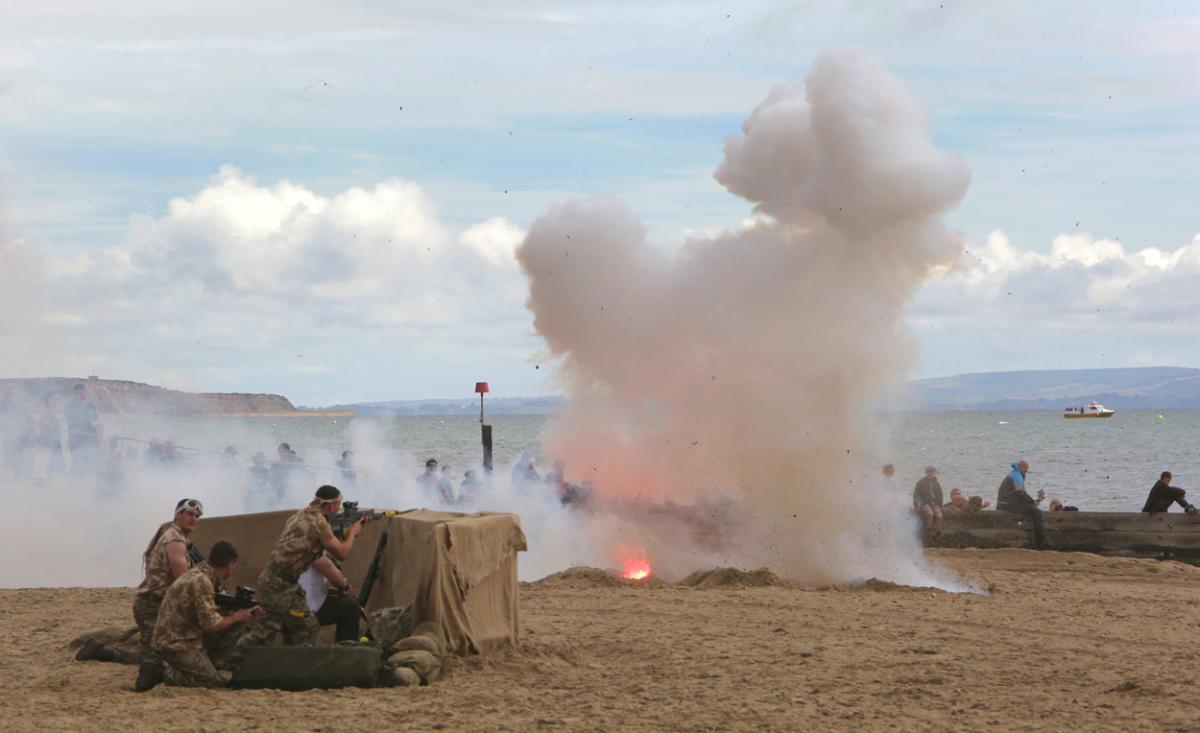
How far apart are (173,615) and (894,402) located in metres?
11.6

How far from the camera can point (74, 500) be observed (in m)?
28.9

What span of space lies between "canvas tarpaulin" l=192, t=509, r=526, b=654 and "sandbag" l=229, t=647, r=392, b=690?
0.84 m

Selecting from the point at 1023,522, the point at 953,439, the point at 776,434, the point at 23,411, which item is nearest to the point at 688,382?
the point at 776,434

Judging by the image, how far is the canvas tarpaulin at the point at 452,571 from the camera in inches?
459

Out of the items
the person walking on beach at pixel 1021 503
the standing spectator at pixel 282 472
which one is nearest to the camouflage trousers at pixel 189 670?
the person walking on beach at pixel 1021 503

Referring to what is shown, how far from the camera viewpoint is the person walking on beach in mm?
22891

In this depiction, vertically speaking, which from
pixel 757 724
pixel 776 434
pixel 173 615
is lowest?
pixel 757 724

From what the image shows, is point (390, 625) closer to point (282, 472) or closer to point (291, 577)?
point (291, 577)

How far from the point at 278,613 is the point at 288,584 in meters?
0.25

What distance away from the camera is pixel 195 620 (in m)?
10.8

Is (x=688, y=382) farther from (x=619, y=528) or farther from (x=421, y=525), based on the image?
(x=421, y=525)

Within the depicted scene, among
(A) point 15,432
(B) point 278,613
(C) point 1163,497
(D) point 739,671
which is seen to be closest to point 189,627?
(B) point 278,613

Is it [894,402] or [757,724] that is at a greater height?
[894,402]

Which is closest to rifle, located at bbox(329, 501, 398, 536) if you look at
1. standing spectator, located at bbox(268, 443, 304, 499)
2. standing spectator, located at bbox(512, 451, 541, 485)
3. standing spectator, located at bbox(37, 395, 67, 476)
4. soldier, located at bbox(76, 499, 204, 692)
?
soldier, located at bbox(76, 499, 204, 692)
